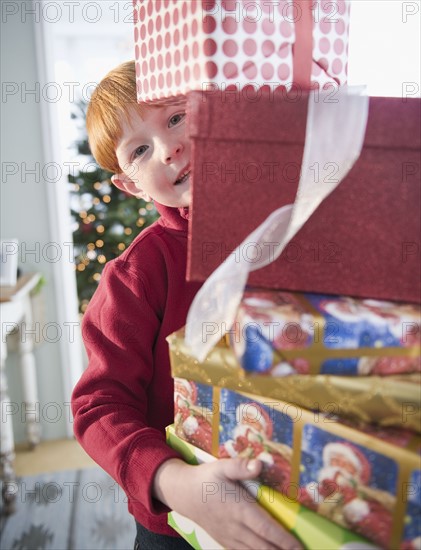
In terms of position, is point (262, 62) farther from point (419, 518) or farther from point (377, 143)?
point (419, 518)

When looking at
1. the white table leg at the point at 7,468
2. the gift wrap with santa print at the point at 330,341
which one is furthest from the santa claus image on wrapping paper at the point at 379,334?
the white table leg at the point at 7,468

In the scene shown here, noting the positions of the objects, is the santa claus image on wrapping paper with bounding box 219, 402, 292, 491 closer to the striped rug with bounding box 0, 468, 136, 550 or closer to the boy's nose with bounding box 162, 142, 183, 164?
the boy's nose with bounding box 162, 142, 183, 164

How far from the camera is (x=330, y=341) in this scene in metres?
0.39

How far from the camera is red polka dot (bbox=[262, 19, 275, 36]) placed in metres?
0.46

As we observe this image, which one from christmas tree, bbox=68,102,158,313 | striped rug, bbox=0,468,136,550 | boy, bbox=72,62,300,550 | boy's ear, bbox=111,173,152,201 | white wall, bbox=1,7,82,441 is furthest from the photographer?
christmas tree, bbox=68,102,158,313

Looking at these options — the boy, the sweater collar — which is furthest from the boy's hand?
the sweater collar

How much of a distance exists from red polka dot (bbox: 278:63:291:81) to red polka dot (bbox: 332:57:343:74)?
53 mm

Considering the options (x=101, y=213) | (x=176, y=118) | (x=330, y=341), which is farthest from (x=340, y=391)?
(x=101, y=213)

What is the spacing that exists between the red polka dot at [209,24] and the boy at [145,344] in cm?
17

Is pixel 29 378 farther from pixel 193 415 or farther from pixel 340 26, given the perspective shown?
pixel 340 26

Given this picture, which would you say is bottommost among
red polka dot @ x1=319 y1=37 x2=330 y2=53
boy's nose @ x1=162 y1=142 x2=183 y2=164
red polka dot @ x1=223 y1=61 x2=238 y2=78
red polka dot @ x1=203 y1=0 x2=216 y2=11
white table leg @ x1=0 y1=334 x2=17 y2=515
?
white table leg @ x1=0 y1=334 x2=17 y2=515

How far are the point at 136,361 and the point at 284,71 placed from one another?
339mm

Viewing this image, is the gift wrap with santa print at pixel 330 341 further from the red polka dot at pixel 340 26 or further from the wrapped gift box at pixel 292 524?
the red polka dot at pixel 340 26

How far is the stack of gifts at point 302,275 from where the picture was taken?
39 cm
